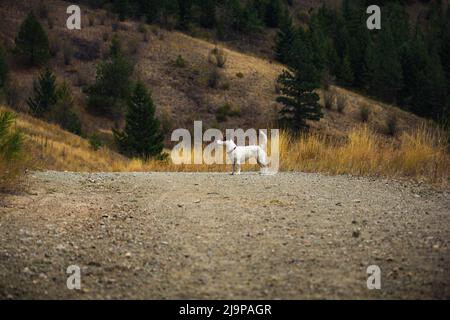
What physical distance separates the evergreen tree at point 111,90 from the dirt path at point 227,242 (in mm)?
27860

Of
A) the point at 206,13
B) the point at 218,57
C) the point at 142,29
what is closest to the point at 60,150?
the point at 218,57

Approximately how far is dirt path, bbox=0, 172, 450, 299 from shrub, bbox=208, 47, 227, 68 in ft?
113

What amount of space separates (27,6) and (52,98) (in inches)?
773

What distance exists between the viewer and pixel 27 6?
42.6 meters

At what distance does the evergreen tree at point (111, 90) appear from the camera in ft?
108

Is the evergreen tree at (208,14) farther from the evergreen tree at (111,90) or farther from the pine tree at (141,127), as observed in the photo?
the pine tree at (141,127)

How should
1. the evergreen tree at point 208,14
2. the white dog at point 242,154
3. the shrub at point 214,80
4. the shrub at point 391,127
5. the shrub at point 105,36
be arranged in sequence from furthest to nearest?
the evergreen tree at point 208,14, the shrub at point 105,36, the shrub at point 214,80, the shrub at point 391,127, the white dog at point 242,154

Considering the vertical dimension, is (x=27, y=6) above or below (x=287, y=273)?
above

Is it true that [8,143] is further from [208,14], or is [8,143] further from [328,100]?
[208,14]

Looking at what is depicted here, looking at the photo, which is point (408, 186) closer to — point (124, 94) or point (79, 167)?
point (79, 167)

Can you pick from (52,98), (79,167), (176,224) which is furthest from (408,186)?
(52,98)

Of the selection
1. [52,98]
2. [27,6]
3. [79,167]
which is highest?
[27,6]

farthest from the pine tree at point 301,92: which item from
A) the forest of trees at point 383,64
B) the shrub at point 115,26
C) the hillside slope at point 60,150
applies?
the shrub at point 115,26

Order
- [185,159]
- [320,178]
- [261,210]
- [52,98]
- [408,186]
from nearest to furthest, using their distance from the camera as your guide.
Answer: [261,210] → [408,186] → [320,178] → [185,159] → [52,98]
